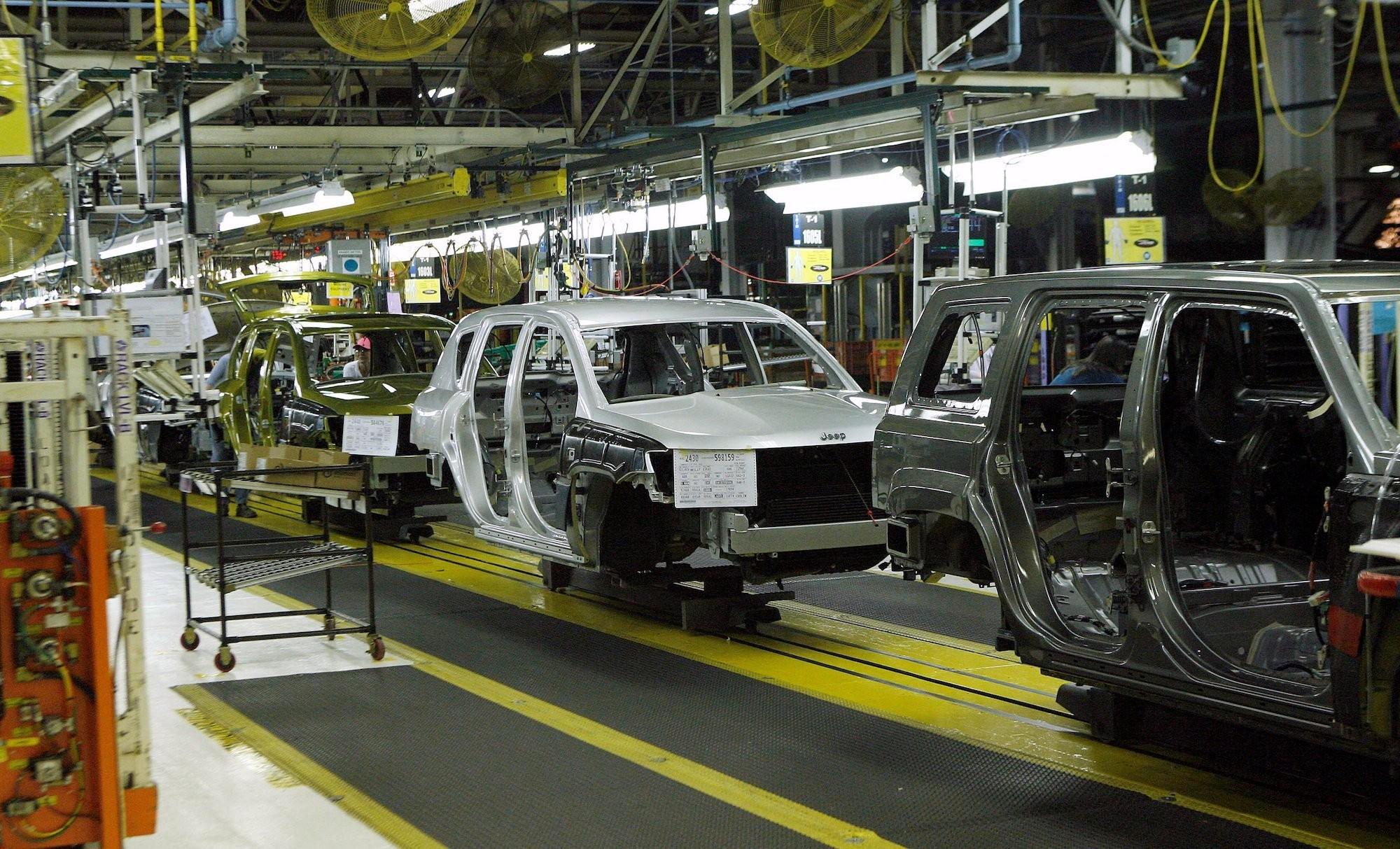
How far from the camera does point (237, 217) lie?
53.9ft

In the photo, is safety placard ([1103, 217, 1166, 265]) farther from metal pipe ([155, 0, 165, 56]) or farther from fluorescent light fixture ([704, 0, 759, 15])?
metal pipe ([155, 0, 165, 56])

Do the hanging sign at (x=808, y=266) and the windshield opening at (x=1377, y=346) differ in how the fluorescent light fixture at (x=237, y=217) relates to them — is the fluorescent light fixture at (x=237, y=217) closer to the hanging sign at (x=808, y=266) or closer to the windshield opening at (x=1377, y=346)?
the hanging sign at (x=808, y=266)

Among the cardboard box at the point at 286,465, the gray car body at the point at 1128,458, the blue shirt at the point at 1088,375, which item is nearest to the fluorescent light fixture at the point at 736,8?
the blue shirt at the point at 1088,375

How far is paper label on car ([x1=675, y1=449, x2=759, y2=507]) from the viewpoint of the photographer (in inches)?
259

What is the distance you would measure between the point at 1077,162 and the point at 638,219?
494cm

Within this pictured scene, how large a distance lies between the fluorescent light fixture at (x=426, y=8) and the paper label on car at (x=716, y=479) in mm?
2988

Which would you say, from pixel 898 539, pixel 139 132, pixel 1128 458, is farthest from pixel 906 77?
pixel 139 132

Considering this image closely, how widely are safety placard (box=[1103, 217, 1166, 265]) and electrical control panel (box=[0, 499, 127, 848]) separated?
23.1ft

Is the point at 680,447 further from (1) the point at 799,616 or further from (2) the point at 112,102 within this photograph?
(2) the point at 112,102

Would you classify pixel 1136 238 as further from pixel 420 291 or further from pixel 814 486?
pixel 420 291

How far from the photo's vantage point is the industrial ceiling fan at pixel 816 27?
8055 mm

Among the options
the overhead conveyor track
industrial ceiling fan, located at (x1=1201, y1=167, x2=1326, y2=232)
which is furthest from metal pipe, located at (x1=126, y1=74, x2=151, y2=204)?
industrial ceiling fan, located at (x1=1201, y1=167, x2=1326, y2=232)

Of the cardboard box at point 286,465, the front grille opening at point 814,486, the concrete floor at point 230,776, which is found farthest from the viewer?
the cardboard box at point 286,465

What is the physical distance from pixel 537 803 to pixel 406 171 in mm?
10564
